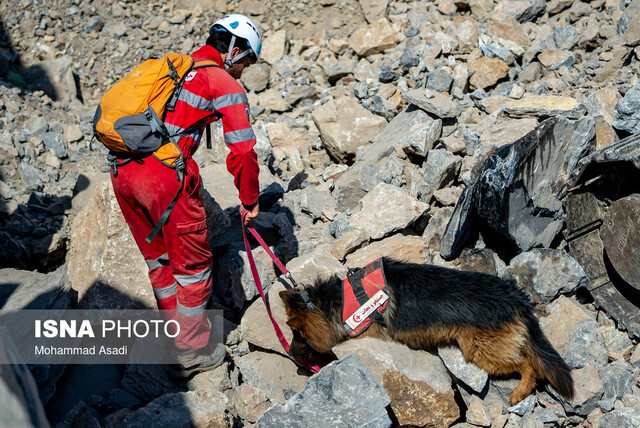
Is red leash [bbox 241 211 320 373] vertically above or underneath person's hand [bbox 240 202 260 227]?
underneath

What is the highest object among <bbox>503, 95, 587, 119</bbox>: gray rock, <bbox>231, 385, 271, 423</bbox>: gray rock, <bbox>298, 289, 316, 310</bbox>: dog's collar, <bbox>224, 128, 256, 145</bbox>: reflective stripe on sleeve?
<bbox>224, 128, 256, 145</bbox>: reflective stripe on sleeve

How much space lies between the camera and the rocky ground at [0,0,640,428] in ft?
11.3

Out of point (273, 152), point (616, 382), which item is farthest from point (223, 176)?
point (616, 382)

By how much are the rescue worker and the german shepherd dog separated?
0.73m

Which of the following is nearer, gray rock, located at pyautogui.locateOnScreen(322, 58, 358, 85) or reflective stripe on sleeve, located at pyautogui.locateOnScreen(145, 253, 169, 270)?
reflective stripe on sleeve, located at pyautogui.locateOnScreen(145, 253, 169, 270)

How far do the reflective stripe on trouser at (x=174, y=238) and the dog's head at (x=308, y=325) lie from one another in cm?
65

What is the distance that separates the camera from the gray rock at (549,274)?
390 centimetres

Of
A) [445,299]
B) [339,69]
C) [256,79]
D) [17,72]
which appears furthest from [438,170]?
[17,72]

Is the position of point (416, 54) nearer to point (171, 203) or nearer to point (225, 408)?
point (171, 203)

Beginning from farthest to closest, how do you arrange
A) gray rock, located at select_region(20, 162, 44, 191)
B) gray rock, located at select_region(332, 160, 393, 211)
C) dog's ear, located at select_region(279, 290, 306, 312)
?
gray rock, located at select_region(20, 162, 44, 191) < gray rock, located at select_region(332, 160, 393, 211) < dog's ear, located at select_region(279, 290, 306, 312)

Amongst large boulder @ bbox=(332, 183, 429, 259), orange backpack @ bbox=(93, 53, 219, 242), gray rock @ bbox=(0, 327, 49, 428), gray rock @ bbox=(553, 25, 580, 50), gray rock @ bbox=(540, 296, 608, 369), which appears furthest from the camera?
gray rock @ bbox=(553, 25, 580, 50)

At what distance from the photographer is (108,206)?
169 inches

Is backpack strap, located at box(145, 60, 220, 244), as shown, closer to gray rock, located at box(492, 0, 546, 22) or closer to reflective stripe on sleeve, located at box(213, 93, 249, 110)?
reflective stripe on sleeve, located at box(213, 93, 249, 110)

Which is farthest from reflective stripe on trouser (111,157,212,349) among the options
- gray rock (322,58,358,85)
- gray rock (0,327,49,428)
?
gray rock (322,58,358,85)
